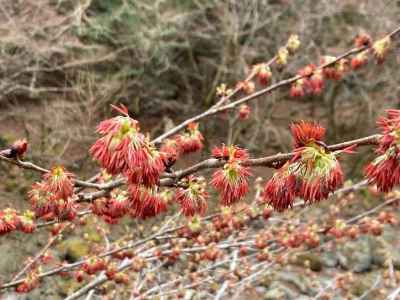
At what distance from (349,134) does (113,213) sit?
24.7ft

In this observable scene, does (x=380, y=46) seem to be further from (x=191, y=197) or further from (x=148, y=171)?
(x=148, y=171)

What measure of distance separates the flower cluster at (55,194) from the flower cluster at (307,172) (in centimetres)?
53

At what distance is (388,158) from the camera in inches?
42.1

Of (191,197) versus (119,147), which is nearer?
(119,147)

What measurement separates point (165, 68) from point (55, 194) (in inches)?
250

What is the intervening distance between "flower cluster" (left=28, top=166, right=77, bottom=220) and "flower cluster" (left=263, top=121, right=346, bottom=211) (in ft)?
1.74

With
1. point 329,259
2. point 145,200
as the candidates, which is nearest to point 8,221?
point 145,200

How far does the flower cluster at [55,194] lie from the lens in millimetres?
1450

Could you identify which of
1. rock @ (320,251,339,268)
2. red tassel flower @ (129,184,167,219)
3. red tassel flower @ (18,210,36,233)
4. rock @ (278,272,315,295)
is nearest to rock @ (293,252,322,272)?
rock @ (320,251,339,268)

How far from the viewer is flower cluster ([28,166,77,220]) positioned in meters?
1.45

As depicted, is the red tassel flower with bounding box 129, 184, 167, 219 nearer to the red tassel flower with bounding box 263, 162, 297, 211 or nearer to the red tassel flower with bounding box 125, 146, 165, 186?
the red tassel flower with bounding box 125, 146, 165, 186

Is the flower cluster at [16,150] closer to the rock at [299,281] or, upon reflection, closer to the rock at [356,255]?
the rock at [299,281]

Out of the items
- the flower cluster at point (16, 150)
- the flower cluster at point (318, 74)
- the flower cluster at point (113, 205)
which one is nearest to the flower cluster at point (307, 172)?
the flower cluster at point (16, 150)

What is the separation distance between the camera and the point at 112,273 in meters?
2.72
